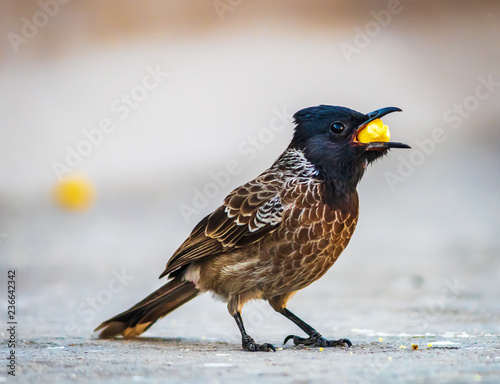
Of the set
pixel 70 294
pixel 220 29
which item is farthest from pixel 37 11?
pixel 70 294

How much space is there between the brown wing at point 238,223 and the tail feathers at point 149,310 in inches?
6.1

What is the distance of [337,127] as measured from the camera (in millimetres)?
5387

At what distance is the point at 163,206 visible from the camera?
1291 cm

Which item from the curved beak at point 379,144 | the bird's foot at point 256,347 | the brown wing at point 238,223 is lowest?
the bird's foot at point 256,347

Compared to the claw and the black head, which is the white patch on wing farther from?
the black head

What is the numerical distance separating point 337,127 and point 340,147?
13 cm

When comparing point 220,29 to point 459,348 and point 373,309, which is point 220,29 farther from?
point 459,348

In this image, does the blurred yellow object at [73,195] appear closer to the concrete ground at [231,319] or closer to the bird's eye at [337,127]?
the concrete ground at [231,319]

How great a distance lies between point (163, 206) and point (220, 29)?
432cm

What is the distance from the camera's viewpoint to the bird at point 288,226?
510cm

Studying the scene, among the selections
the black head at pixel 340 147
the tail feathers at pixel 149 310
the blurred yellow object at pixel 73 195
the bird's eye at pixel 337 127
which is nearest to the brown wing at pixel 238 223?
the tail feathers at pixel 149 310

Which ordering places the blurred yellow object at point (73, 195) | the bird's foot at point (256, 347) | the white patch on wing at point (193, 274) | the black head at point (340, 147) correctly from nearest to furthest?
the bird's foot at point (256, 347), the black head at point (340, 147), the white patch on wing at point (193, 274), the blurred yellow object at point (73, 195)

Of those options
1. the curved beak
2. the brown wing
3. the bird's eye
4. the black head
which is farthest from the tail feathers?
the curved beak

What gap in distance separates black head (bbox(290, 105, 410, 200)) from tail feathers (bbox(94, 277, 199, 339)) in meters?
1.21
